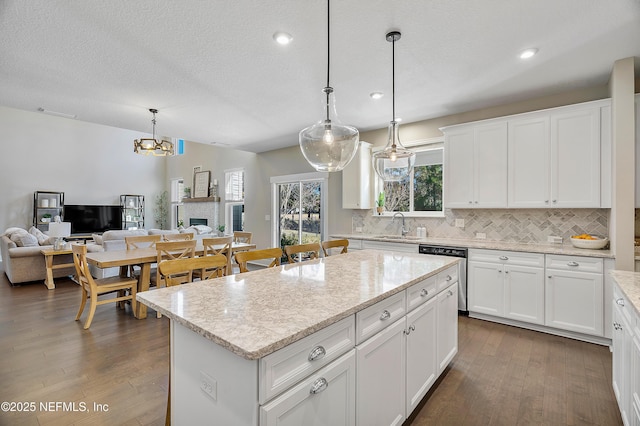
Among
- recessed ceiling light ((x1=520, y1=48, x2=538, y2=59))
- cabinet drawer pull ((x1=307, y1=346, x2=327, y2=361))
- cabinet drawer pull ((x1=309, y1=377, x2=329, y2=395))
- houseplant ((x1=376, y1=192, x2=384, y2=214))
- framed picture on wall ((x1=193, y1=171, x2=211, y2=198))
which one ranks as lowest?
cabinet drawer pull ((x1=309, y1=377, x2=329, y2=395))

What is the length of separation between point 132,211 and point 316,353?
37.7ft

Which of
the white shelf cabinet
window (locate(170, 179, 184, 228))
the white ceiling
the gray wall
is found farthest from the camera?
window (locate(170, 179, 184, 228))

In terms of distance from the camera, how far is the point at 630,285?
1.79 m

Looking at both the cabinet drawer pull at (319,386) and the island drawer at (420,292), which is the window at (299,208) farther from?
the cabinet drawer pull at (319,386)

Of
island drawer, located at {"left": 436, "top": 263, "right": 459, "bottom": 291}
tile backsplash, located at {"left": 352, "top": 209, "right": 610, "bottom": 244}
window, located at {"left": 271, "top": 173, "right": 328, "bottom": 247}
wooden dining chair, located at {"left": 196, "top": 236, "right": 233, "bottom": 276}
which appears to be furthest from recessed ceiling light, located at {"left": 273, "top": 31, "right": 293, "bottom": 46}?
window, located at {"left": 271, "top": 173, "right": 328, "bottom": 247}

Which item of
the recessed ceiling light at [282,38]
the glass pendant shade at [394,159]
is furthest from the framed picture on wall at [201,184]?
the glass pendant shade at [394,159]

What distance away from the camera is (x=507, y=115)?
12.8ft

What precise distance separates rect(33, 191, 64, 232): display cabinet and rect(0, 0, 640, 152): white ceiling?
604 centimetres

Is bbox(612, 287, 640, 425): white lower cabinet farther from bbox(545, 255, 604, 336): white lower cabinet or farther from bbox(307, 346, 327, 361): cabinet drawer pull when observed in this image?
bbox(307, 346, 327, 361): cabinet drawer pull

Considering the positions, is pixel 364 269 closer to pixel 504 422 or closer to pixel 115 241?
pixel 504 422

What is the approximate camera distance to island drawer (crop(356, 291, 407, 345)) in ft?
4.58

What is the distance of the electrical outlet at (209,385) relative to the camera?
1114 millimetres

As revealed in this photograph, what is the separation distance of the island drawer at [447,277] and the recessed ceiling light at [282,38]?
2.22 m

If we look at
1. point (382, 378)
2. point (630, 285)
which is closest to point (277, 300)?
point (382, 378)
